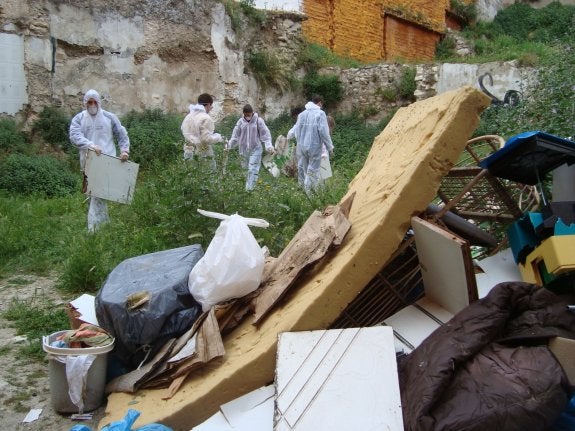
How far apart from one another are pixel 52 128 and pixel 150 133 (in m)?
1.88

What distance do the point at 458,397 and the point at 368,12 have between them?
714 inches

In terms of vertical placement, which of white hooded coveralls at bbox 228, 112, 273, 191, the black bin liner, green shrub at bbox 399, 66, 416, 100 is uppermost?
green shrub at bbox 399, 66, 416, 100

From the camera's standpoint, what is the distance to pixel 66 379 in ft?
9.36

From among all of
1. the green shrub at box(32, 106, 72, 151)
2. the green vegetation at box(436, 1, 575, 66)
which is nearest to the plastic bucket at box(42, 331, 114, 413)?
the green shrub at box(32, 106, 72, 151)

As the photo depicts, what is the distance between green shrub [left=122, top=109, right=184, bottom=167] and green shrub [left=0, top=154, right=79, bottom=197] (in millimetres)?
1676

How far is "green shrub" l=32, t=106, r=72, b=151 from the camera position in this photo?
11.1 metres

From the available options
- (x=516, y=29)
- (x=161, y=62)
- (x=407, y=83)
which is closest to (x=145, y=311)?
(x=161, y=62)

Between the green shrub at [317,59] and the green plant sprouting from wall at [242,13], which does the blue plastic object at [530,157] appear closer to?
the green plant sprouting from wall at [242,13]

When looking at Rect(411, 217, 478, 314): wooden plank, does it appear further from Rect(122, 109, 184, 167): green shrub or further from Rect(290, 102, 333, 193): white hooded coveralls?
Rect(122, 109, 184, 167): green shrub

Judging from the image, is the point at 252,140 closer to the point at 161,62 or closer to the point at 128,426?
the point at 161,62

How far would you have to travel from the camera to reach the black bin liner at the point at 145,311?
2902 mm

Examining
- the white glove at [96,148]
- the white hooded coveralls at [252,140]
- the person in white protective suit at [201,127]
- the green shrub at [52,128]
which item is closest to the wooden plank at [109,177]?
the white glove at [96,148]

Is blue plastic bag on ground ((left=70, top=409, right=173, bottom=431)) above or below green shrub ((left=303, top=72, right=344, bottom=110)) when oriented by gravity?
below

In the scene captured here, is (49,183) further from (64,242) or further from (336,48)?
(336,48)
